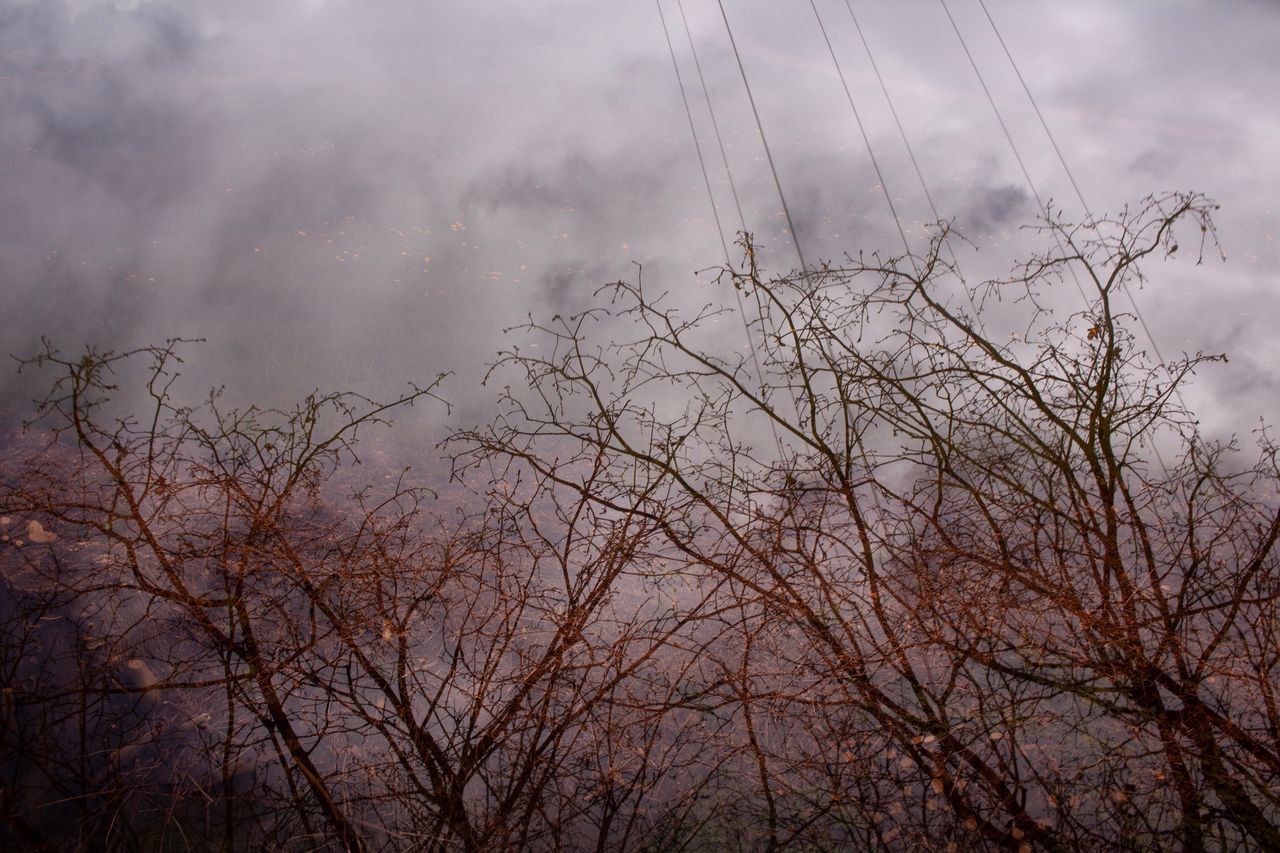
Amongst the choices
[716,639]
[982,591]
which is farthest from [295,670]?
[982,591]

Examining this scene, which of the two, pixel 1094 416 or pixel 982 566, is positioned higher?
pixel 1094 416

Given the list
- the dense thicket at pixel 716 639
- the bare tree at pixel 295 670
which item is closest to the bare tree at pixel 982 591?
the dense thicket at pixel 716 639

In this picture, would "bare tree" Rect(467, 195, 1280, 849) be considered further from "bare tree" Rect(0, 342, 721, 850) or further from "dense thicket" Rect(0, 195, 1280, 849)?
"bare tree" Rect(0, 342, 721, 850)

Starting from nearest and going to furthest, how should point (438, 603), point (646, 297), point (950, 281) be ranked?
1. point (438, 603)
2. point (950, 281)
3. point (646, 297)

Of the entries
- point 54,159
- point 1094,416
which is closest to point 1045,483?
point 1094,416

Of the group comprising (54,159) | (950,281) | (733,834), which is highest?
(54,159)

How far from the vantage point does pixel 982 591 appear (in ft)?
3.58

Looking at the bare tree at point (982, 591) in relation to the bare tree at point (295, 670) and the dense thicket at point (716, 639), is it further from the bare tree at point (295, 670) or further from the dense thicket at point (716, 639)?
the bare tree at point (295, 670)

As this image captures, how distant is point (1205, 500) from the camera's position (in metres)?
1.13

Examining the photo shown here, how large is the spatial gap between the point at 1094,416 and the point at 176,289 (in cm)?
155

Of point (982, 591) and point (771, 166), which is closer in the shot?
point (982, 591)

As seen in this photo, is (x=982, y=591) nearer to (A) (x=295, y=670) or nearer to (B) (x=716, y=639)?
(B) (x=716, y=639)

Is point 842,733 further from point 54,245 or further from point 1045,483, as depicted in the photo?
point 54,245

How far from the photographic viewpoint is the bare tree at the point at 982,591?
1011 mm
